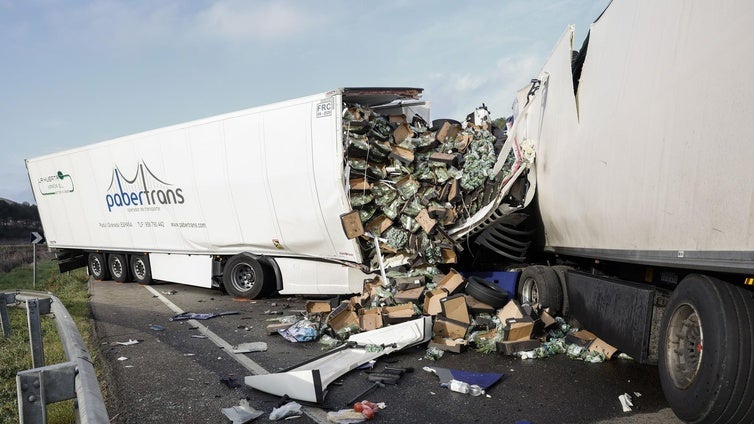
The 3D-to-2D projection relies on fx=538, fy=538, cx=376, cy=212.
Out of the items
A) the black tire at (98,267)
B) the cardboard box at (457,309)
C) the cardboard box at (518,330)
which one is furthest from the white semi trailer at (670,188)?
the black tire at (98,267)

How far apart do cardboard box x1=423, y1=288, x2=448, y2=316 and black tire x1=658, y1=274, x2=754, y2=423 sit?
125 inches

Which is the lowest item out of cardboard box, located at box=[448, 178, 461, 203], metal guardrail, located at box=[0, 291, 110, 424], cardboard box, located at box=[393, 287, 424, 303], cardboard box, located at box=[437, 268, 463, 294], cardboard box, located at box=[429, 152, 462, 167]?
cardboard box, located at box=[393, 287, 424, 303]

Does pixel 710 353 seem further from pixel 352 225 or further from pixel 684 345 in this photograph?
pixel 352 225

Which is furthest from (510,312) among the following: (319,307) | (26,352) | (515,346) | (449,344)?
(26,352)

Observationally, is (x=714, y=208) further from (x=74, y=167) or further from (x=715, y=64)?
(x=74, y=167)

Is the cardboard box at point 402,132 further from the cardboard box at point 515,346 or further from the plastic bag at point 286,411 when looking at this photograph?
the plastic bag at point 286,411

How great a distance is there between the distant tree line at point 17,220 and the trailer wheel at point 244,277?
42.2 meters

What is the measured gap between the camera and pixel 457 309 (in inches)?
250

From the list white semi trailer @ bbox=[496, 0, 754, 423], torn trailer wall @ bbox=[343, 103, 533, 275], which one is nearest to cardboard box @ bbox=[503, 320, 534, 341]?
white semi trailer @ bbox=[496, 0, 754, 423]

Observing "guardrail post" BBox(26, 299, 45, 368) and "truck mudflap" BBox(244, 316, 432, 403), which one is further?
"truck mudflap" BBox(244, 316, 432, 403)

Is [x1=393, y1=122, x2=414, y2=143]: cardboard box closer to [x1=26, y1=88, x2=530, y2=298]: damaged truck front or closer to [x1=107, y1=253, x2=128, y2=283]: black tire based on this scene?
[x1=26, y1=88, x2=530, y2=298]: damaged truck front

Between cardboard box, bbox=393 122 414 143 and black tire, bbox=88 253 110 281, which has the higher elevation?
cardboard box, bbox=393 122 414 143

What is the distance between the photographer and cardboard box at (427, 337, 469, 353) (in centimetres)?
578

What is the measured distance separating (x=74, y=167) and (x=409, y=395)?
1284 cm
